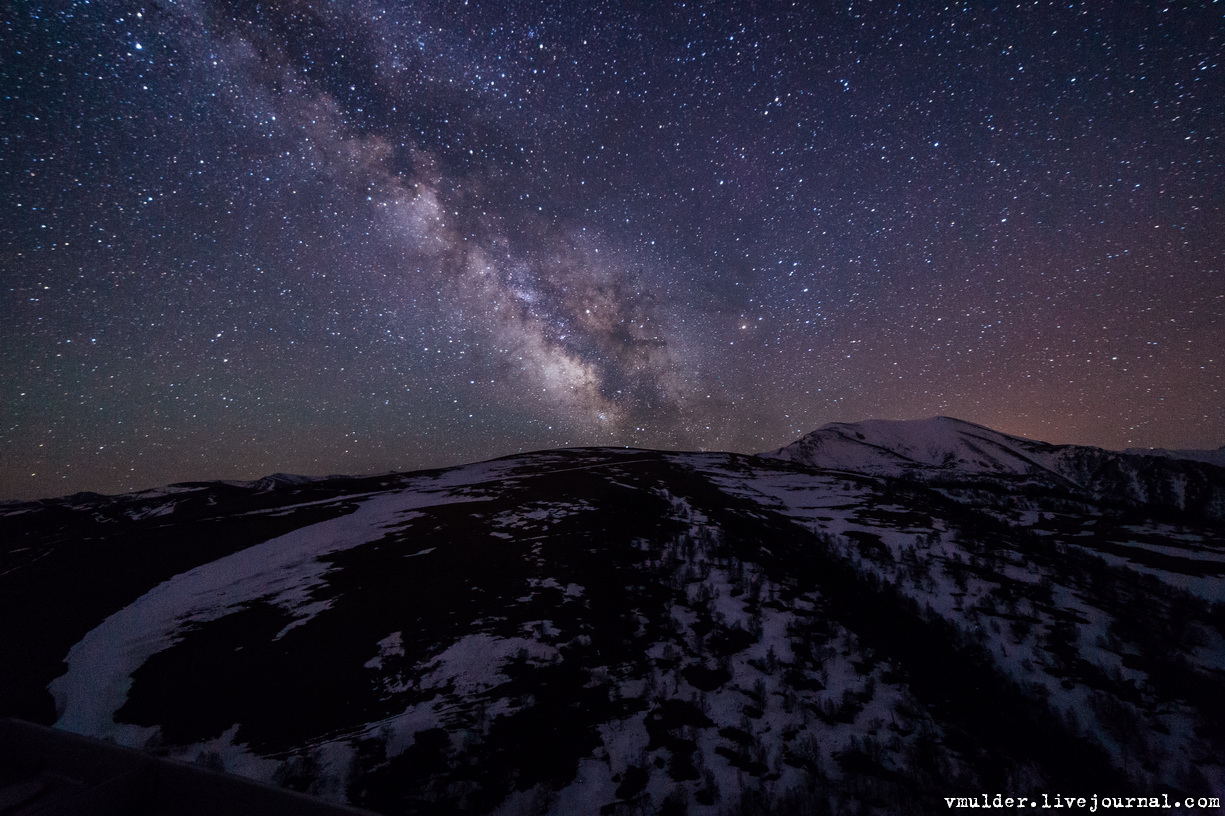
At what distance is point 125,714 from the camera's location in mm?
8789

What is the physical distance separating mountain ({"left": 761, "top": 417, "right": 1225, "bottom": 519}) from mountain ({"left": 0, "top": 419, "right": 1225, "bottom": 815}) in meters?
51.2

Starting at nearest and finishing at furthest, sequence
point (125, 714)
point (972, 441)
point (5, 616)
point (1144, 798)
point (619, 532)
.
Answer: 1. point (1144, 798)
2. point (125, 714)
3. point (5, 616)
4. point (619, 532)
5. point (972, 441)

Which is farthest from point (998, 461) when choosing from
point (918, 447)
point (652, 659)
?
point (652, 659)

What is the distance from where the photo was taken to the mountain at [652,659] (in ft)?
23.1

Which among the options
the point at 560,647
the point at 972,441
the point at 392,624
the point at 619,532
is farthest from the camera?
the point at 972,441

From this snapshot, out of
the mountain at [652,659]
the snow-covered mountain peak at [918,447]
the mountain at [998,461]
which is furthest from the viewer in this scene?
the snow-covered mountain peak at [918,447]

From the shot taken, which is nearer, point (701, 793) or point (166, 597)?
point (701, 793)

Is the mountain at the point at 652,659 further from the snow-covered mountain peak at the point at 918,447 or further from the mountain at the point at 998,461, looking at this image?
the snow-covered mountain peak at the point at 918,447

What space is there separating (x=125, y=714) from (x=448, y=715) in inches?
251

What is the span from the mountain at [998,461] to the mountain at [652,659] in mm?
51152

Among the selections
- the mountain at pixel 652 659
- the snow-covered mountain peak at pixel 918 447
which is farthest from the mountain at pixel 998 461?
the mountain at pixel 652 659

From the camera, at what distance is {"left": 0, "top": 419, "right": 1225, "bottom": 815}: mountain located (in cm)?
705

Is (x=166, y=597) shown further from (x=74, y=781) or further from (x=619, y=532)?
(x=74, y=781)

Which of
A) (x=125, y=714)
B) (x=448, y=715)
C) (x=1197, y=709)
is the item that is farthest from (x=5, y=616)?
(x=1197, y=709)
